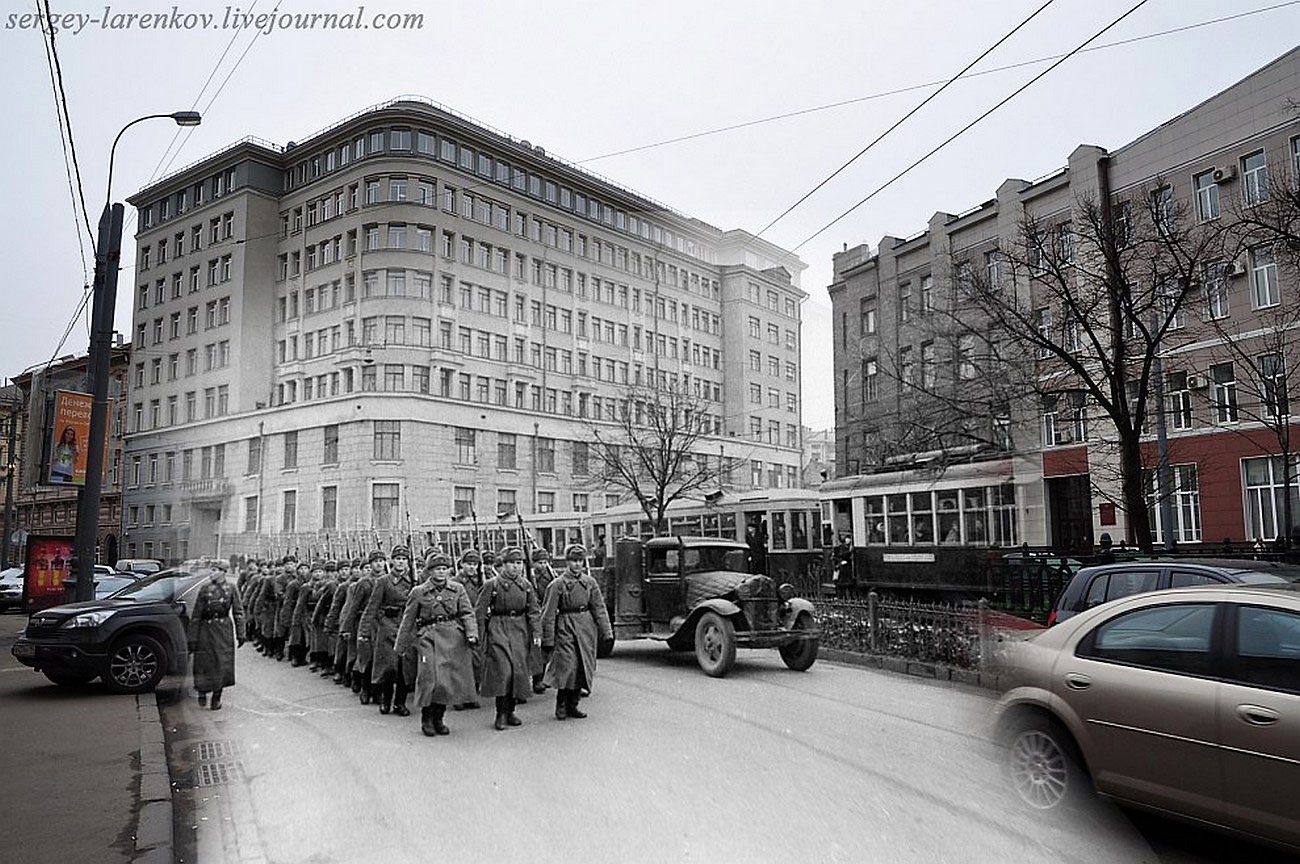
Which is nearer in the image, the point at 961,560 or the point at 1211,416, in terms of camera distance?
the point at 1211,416

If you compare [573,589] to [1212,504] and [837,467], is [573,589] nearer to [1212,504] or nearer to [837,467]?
[837,467]

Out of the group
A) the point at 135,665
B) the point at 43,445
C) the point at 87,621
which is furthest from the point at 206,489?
the point at 43,445

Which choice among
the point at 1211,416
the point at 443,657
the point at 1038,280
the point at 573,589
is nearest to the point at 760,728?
the point at 573,589

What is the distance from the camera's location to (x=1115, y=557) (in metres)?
7.54

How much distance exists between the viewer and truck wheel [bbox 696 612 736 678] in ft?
30.6

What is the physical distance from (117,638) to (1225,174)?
10708mm

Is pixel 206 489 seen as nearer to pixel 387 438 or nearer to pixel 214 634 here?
pixel 214 634

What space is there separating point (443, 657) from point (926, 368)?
4609 mm

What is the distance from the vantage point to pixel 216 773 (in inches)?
224

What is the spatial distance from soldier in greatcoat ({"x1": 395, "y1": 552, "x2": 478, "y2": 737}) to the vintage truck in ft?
10.2

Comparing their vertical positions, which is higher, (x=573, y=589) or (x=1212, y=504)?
(x=1212, y=504)

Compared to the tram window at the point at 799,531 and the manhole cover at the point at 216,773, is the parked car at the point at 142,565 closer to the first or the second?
the manhole cover at the point at 216,773

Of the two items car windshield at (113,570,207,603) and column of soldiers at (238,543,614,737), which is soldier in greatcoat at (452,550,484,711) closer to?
column of soldiers at (238,543,614,737)

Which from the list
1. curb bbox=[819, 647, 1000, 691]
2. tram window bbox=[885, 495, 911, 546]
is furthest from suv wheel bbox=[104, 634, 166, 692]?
tram window bbox=[885, 495, 911, 546]
